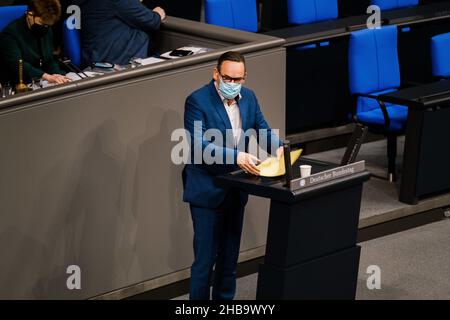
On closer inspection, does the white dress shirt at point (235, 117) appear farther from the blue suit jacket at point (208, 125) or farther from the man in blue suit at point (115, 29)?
the man in blue suit at point (115, 29)

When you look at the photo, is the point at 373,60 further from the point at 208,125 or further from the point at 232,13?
the point at 208,125

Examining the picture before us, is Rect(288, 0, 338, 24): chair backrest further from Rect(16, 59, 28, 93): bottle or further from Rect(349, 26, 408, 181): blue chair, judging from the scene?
Rect(16, 59, 28, 93): bottle

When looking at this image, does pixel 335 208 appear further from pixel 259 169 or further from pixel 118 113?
A: pixel 118 113

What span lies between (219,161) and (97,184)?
100 cm

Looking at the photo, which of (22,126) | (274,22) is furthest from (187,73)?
(274,22)

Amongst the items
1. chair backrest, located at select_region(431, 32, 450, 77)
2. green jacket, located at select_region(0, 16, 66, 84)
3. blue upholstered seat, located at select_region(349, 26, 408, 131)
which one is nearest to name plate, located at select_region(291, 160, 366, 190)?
green jacket, located at select_region(0, 16, 66, 84)

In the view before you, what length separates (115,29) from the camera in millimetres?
7547

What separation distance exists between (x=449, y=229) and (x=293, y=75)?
188 centimetres

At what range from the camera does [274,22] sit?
10680 millimetres

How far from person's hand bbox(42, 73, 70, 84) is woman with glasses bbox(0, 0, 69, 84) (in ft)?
0.17

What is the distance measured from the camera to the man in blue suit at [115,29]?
7535 mm

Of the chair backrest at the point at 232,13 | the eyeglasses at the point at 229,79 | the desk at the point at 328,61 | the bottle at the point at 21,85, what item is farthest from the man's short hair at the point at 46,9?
the desk at the point at 328,61

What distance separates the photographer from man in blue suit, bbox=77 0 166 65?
7535 mm

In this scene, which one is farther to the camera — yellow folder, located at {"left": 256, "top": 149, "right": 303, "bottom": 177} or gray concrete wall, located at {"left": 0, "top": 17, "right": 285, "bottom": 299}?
gray concrete wall, located at {"left": 0, "top": 17, "right": 285, "bottom": 299}
